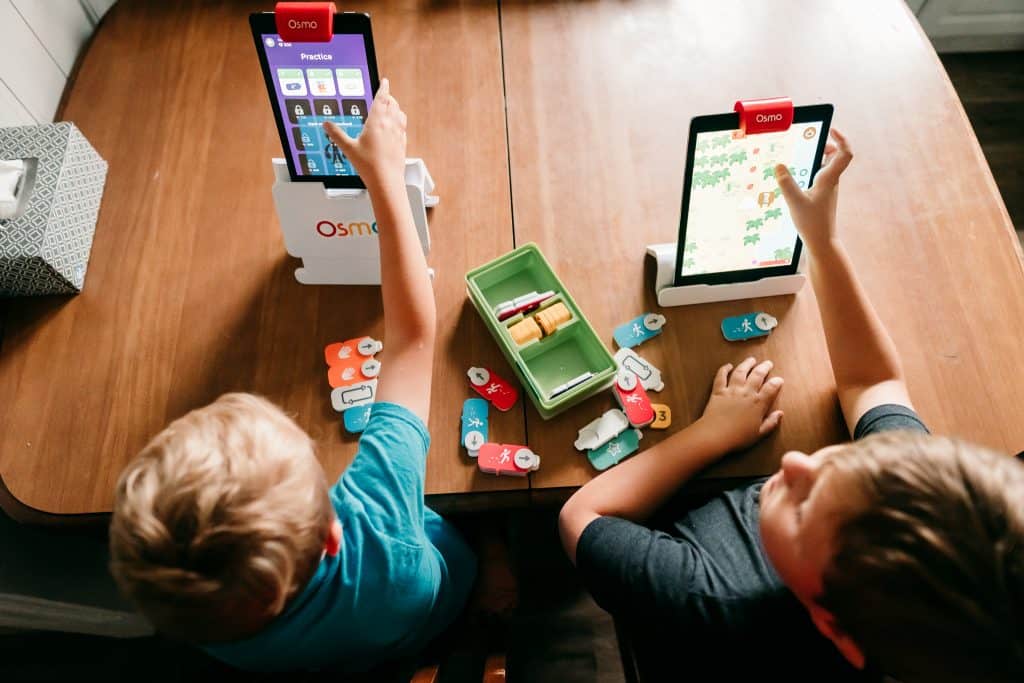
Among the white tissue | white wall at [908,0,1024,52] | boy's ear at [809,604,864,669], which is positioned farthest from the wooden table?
white wall at [908,0,1024,52]

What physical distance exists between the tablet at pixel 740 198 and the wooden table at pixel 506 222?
0.07 metres

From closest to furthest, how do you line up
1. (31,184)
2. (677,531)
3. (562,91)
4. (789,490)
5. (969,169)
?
(789,490), (677,531), (31,184), (969,169), (562,91)

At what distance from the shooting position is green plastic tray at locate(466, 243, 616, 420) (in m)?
0.97

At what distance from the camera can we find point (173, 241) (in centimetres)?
114

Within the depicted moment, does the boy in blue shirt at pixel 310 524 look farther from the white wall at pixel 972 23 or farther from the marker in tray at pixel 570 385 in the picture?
the white wall at pixel 972 23

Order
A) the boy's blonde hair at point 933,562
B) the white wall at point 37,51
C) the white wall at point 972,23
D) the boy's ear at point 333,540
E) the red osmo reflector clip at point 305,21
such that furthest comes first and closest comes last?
the white wall at point 972,23
the white wall at point 37,51
the red osmo reflector clip at point 305,21
the boy's ear at point 333,540
the boy's blonde hair at point 933,562

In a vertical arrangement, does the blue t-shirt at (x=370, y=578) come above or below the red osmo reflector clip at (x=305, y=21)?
below

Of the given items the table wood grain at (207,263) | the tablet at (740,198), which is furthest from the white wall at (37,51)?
the tablet at (740,198)

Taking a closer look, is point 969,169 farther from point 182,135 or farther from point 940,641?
point 182,135

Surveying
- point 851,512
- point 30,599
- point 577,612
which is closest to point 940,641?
point 851,512

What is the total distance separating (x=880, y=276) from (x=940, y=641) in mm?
632

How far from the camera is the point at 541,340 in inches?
39.2

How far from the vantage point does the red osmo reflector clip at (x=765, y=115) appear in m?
0.88

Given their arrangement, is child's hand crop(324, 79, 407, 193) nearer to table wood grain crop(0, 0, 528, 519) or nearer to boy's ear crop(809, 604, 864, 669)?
table wood grain crop(0, 0, 528, 519)
